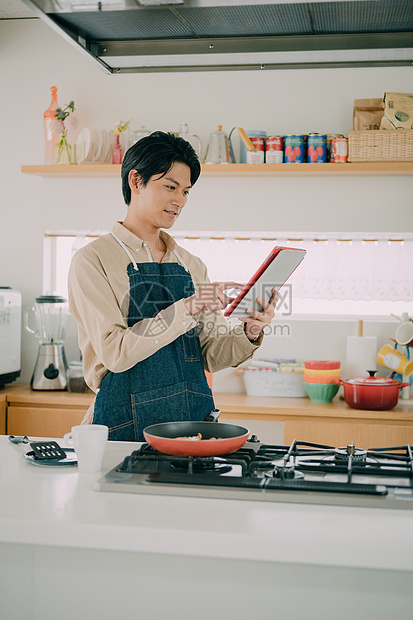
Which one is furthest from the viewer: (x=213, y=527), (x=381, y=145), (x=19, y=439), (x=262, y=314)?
(x=381, y=145)

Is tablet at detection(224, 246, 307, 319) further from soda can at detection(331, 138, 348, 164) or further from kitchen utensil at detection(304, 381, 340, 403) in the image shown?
soda can at detection(331, 138, 348, 164)

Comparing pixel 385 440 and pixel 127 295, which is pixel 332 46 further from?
pixel 385 440

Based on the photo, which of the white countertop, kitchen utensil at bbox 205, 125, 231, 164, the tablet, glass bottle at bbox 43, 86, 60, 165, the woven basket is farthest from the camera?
glass bottle at bbox 43, 86, 60, 165

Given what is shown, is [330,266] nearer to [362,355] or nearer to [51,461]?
[362,355]

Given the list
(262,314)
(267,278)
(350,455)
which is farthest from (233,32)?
(350,455)

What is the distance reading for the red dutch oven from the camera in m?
3.11

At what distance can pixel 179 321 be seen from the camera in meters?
1.84

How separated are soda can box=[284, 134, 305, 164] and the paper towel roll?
0.99m

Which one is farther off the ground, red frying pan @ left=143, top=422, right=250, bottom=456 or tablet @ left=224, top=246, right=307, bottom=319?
tablet @ left=224, top=246, right=307, bottom=319

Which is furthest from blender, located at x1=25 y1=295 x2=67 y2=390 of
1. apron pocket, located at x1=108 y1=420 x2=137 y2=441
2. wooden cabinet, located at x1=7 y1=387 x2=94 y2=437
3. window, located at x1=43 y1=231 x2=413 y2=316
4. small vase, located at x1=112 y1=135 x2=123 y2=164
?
apron pocket, located at x1=108 y1=420 x2=137 y2=441

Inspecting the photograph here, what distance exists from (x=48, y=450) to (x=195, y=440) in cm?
43

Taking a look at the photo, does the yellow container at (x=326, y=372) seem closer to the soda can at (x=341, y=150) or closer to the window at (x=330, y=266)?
the window at (x=330, y=266)

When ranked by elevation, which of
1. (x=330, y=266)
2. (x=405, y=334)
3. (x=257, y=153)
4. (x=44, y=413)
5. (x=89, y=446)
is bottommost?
(x=44, y=413)

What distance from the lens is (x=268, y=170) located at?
343 centimetres
